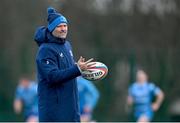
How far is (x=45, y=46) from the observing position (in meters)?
7.70

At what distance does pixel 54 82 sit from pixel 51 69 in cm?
14

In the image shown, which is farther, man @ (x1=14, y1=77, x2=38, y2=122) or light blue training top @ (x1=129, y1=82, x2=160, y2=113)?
light blue training top @ (x1=129, y1=82, x2=160, y2=113)

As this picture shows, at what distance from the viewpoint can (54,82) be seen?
24.7ft

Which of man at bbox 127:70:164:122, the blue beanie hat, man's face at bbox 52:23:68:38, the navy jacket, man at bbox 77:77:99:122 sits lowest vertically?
man at bbox 127:70:164:122

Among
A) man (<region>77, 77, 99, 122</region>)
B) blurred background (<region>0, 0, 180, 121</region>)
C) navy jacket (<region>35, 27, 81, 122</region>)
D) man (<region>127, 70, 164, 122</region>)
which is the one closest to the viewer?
navy jacket (<region>35, 27, 81, 122</region>)

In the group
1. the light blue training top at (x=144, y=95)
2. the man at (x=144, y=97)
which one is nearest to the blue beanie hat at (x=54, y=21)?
the man at (x=144, y=97)

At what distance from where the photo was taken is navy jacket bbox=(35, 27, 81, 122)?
7605 mm

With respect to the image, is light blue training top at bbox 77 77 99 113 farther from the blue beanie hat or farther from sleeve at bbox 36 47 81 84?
sleeve at bbox 36 47 81 84

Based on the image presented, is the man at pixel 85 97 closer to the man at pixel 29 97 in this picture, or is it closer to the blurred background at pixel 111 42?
the man at pixel 29 97

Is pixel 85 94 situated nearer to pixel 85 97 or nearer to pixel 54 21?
pixel 85 97

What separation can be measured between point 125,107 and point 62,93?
558 inches

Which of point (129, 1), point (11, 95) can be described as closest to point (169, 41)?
point (129, 1)

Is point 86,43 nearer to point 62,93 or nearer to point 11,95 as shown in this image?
point 11,95

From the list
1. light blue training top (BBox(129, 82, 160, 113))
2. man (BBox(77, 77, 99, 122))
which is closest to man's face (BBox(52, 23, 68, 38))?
man (BBox(77, 77, 99, 122))
